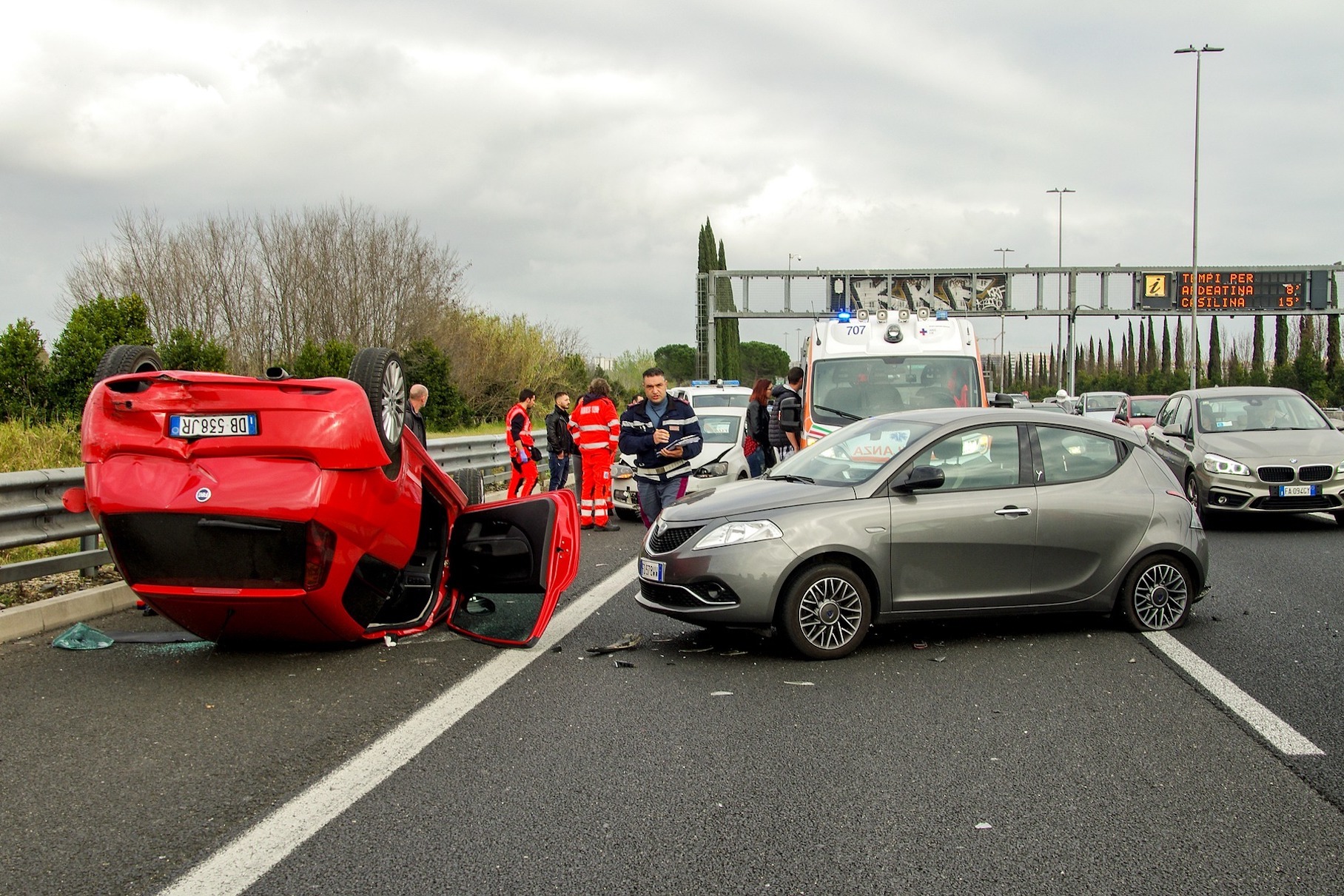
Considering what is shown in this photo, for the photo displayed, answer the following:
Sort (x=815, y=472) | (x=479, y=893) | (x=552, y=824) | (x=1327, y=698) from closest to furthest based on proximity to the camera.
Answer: (x=479, y=893), (x=552, y=824), (x=1327, y=698), (x=815, y=472)

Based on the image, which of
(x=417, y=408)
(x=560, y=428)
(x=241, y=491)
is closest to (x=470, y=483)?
(x=241, y=491)

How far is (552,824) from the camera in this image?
4.15 metres

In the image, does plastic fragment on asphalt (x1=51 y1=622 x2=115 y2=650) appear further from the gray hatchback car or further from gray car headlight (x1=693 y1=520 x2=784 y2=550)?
gray car headlight (x1=693 y1=520 x2=784 y2=550)

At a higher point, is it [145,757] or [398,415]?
[398,415]

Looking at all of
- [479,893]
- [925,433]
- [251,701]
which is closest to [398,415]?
[251,701]

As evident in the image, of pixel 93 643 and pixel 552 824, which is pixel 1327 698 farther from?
pixel 93 643

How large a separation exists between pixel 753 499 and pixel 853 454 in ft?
3.05

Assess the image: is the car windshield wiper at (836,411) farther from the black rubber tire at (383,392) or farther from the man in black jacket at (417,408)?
the black rubber tire at (383,392)

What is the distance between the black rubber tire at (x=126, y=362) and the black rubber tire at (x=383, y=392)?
1.16m

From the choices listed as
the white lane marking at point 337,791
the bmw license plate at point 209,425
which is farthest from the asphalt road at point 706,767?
the bmw license plate at point 209,425

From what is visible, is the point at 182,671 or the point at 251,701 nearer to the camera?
the point at 251,701

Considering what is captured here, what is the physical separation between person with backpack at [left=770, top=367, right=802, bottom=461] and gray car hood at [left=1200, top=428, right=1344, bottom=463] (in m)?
4.82

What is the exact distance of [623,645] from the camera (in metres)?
7.30

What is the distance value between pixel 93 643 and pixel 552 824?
440 cm
